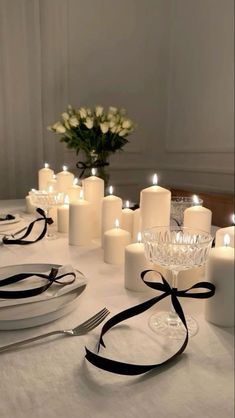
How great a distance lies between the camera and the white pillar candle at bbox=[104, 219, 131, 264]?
0.87 m

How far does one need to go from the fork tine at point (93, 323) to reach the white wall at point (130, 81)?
1859mm

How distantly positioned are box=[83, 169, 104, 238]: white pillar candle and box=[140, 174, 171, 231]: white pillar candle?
0.29m

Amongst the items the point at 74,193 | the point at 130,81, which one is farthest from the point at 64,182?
the point at 130,81

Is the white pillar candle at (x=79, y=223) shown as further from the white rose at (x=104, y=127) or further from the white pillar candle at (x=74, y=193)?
the white rose at (x=104, y=127)

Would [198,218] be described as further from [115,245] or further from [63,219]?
[63,219]

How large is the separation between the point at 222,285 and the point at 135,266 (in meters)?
0.19

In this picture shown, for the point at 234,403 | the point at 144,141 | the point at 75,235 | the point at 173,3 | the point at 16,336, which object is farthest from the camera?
the point at 144,141

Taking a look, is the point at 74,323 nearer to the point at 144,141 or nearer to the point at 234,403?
the point at 234,403

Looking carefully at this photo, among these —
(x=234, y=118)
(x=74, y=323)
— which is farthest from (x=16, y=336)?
(x=234, y=118)

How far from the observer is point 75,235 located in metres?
1.03

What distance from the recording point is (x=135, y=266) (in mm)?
711

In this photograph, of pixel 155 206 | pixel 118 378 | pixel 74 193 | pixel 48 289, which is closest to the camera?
pixel 118 378

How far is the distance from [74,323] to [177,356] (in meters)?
0.18

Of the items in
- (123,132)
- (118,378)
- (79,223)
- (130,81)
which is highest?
(130,81)
